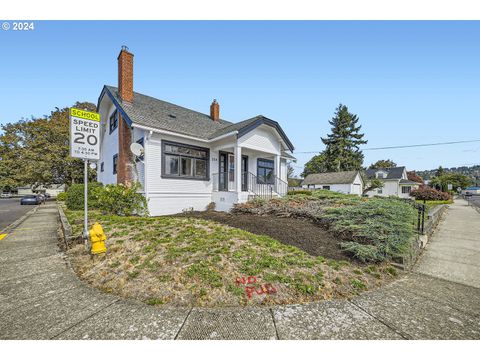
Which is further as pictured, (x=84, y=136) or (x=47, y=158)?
(x=47, y=158)

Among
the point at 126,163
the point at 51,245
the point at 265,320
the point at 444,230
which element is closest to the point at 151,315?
the point at 265,320

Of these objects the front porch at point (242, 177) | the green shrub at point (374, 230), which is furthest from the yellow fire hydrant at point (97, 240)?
the front porch at point (242, 177)

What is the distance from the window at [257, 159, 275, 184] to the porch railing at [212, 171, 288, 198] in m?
0.52

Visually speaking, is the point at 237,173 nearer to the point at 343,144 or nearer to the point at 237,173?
the point at 237,173

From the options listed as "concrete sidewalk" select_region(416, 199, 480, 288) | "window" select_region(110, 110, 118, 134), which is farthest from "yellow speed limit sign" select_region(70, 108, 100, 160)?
"concrete sidewalk" select_region(416, 199, 480, 288)

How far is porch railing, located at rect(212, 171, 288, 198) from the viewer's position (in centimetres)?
1193

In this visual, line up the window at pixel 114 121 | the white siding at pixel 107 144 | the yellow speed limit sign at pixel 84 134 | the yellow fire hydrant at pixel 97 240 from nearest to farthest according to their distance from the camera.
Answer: the yellow fire hydrant at pixel 97 240 → the yellow speed limit sign at pixel 84 134 → the window at pixel 114 121 → the white siding at pixel 107 144

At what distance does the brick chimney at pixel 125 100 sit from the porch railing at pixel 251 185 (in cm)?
428

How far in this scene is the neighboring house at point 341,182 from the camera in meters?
33.0

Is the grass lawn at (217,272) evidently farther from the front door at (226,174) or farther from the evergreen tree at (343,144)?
the evergreen tree at (343,144)

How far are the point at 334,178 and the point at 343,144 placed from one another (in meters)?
11.3

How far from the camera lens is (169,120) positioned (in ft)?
36.0

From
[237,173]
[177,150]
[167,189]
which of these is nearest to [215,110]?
[177,150]

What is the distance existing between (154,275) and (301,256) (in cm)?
279
